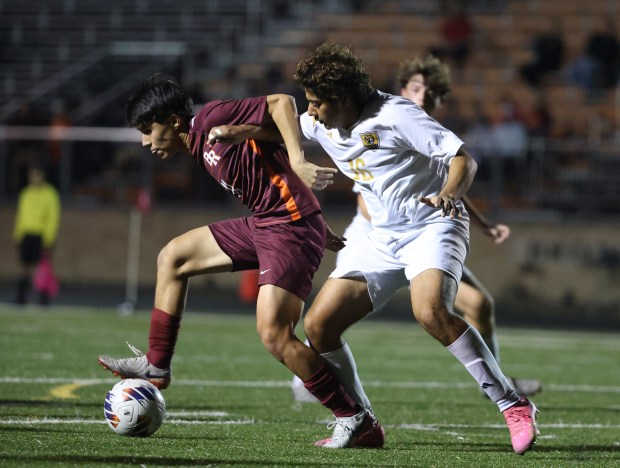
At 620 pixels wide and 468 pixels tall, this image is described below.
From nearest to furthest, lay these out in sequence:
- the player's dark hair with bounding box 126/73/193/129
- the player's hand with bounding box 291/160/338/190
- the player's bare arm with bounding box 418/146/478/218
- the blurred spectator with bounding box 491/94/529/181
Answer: the player's hand with bounding box 291/160/338/190 < the player's bare arm with bounding box 418/146/478/218 < the player's dark hair with bounding box 126/73/193/129 < the blurred spectator with bounding box 491/94/529/181

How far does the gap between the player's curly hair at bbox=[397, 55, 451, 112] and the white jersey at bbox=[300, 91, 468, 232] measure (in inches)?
72.3

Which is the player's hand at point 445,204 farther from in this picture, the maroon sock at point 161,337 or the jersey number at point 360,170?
the maroon sock at point 161,337

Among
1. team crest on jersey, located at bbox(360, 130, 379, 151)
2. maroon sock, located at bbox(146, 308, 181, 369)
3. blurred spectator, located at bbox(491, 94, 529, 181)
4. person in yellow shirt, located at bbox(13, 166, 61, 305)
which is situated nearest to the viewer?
team crest on jersey, located at bbox(360, 130, 379, 151)

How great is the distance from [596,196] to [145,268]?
7.25m

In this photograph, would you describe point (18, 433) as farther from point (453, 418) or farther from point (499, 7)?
point (499, 7)

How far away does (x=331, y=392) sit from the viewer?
237 inches

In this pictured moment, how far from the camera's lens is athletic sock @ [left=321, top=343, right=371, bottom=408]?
6.38m

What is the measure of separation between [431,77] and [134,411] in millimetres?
3392

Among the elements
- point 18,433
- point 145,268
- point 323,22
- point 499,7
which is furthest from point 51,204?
point 18,433

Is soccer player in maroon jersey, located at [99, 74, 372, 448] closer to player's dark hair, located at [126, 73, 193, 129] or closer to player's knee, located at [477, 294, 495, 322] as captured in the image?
player's dark hair, located at [126, 73, 193, 129]

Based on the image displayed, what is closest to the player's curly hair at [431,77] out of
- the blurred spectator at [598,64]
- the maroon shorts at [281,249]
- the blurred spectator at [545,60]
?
the maroon shorts at [281,249]

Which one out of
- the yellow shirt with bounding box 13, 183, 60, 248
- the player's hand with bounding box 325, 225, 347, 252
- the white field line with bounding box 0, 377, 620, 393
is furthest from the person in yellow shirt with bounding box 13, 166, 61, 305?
the player's hand with bounding box 325, 225, 347, 252

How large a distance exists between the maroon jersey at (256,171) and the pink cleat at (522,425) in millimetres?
1392

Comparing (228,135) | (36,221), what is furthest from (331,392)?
(36,221)
